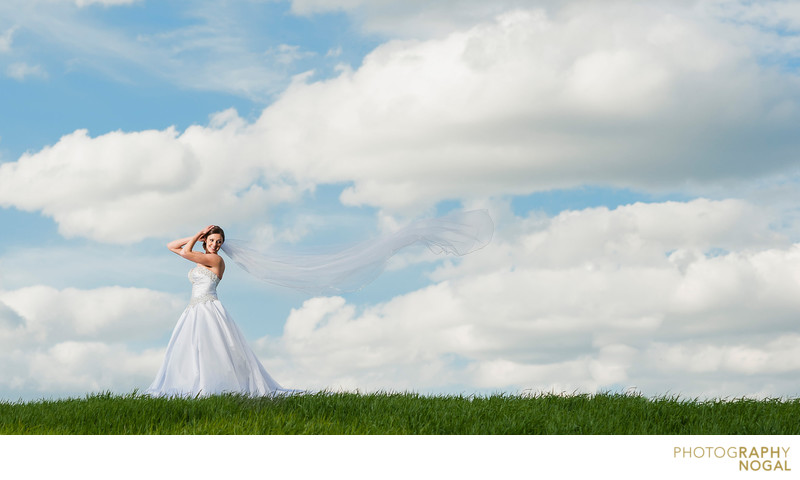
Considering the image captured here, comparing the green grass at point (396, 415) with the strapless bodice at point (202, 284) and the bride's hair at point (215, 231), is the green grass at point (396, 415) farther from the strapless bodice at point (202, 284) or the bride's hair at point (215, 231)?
the bride's hair at point (215, 231)

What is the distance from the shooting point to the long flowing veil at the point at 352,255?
519 inches

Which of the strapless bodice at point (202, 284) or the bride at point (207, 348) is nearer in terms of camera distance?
the bride at point (207, 348)

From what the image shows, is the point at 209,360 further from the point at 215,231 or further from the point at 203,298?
the point at 215,231

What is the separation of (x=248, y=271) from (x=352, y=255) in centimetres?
201

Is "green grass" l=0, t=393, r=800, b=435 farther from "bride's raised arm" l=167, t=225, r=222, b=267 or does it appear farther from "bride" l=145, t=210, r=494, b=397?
"bride's raised arm" l=167, t=225, r=222, b=267

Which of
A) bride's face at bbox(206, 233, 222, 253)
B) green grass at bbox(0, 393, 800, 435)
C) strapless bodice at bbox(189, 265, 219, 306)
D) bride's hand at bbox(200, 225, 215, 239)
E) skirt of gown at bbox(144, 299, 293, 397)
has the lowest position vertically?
green grass at bbox(0, 393, 800, 435)

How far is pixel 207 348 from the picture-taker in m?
13.1

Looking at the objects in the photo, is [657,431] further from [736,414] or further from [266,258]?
[266,258]

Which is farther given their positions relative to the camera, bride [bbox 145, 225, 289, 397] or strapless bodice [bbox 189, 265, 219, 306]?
strapless bodice [bbox 189, 265, 219, 306]

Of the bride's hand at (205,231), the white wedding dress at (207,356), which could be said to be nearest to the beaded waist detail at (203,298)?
Answer: the white wedding dress at (207,356)

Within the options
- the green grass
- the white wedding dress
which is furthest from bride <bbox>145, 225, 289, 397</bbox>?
the green grass

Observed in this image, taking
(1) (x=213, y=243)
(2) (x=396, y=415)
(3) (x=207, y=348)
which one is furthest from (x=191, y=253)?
(2) (x=396, y=415)

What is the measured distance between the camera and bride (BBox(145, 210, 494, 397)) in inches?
513

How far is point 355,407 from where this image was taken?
11.6m
